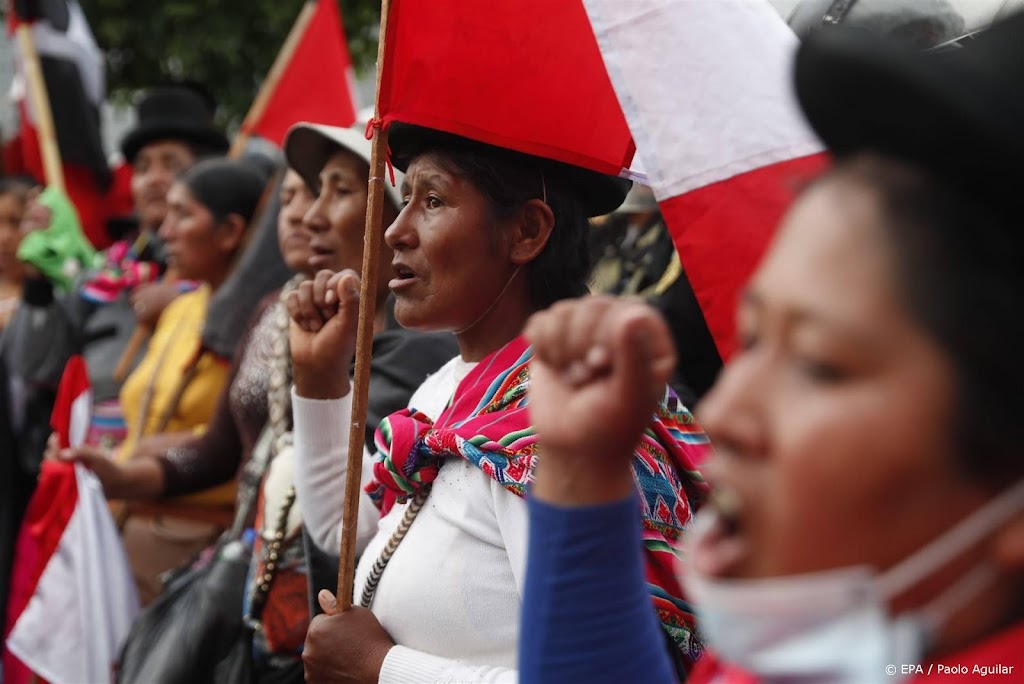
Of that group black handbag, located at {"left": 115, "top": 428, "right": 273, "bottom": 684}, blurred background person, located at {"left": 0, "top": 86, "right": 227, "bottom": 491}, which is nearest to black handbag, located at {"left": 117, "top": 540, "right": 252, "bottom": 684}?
black handbag, located at {"left": 115, "top": 428, "right": 273, "bottom": 684}

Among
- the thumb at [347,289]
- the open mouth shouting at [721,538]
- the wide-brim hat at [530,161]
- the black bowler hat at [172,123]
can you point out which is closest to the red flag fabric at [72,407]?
the thumb at [347,289]

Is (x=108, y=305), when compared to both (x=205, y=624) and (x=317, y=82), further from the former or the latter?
(x=205, y=624)

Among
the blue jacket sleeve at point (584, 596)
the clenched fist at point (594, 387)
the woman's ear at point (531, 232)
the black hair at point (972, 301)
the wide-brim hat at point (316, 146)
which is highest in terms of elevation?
the black hair at point (972, 301)

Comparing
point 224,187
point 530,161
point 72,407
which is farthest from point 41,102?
point 530,161

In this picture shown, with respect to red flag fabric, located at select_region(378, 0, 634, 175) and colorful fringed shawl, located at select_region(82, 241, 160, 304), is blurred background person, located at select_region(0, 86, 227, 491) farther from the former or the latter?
red flag fabric, located at select_region(378, 0, 634, 175)

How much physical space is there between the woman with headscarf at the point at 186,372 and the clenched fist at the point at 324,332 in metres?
1.51

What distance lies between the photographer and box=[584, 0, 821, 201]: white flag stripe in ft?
7.18

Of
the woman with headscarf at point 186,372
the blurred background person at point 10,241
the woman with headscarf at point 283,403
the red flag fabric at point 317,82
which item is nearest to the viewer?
the woman with headscarf at point 283,403

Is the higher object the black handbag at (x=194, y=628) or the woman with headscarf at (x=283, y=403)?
the woman with headscarf at (x=283, y=403)

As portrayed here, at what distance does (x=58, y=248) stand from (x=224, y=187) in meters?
1.20

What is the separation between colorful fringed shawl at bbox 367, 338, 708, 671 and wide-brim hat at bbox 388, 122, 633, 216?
1.25 feet

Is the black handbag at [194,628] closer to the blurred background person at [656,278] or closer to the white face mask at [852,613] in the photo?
the blurred background person at [656,278]

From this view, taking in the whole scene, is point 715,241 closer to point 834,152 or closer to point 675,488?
point 675,488

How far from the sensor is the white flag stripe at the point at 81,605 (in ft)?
12.2
